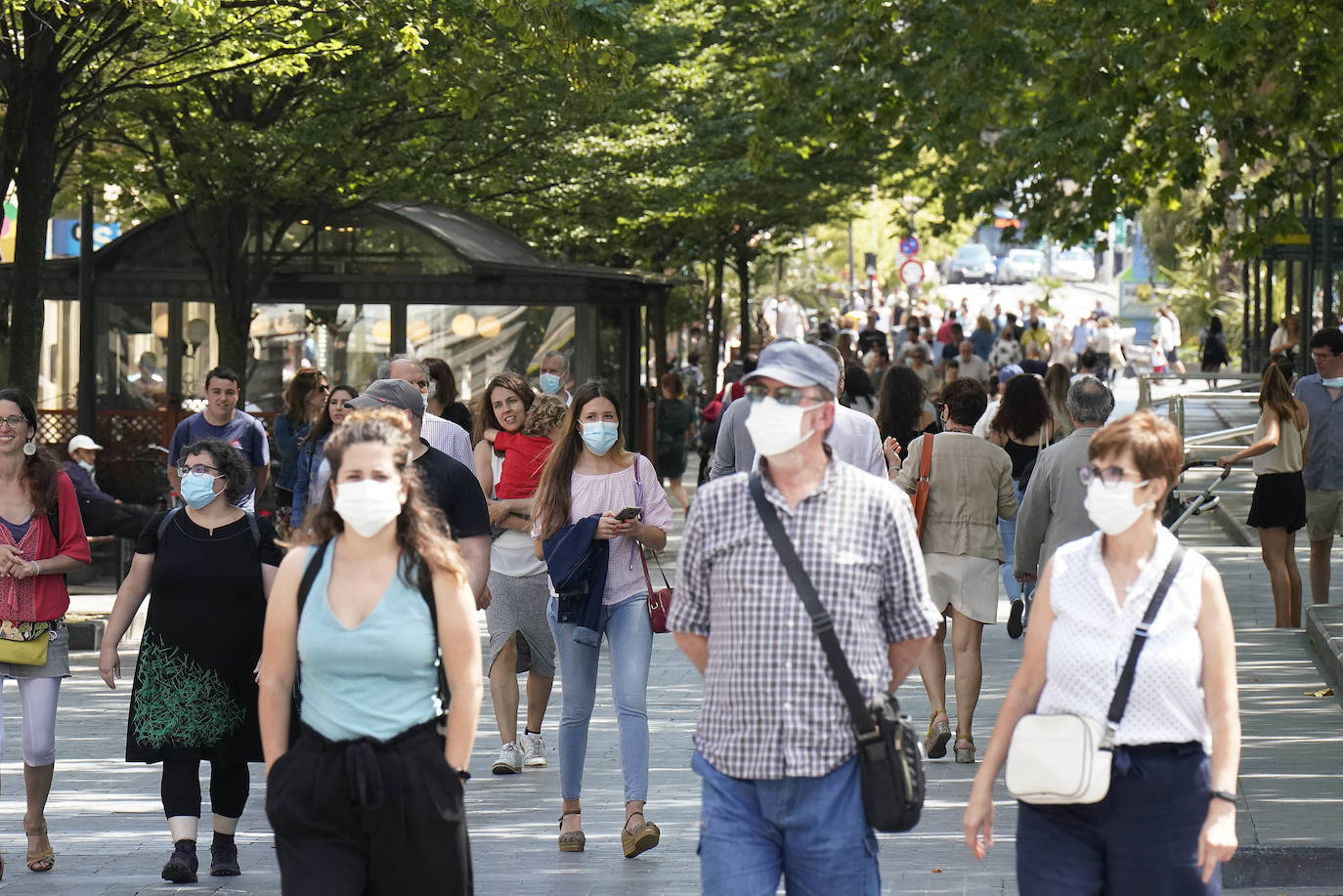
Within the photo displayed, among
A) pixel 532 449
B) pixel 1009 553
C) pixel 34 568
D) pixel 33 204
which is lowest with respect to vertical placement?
pixel 1009 553

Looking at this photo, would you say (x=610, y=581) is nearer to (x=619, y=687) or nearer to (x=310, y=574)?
(x=619, y=687)

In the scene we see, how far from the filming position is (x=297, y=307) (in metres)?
22.7

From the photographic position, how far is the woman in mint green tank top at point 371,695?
4.40m

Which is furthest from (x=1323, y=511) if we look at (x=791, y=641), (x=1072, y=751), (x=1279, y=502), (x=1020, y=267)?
(x=1020, y=267)

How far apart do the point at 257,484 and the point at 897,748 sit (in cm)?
795

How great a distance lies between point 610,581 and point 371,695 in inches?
Answer: 114

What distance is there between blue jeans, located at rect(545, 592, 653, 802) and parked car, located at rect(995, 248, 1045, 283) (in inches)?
2990

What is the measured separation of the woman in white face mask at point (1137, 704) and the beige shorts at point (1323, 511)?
27.0ft

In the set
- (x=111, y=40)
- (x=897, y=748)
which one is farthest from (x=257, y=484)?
(x=897, y=748)

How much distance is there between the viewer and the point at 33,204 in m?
Answer: 14.4

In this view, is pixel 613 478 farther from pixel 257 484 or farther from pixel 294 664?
pixel 257 484

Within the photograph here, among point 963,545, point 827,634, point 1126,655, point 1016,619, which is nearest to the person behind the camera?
point 827,634

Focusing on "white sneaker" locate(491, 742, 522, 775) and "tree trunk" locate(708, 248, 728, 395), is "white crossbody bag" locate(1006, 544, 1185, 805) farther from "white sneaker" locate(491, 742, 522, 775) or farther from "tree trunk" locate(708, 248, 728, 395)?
"tree trunk" locate(708, 248, 728, 395)

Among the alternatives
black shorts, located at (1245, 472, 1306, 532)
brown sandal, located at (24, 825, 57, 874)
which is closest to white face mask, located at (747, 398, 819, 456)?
brown sandal, located at (24, 825, 57, 874)
